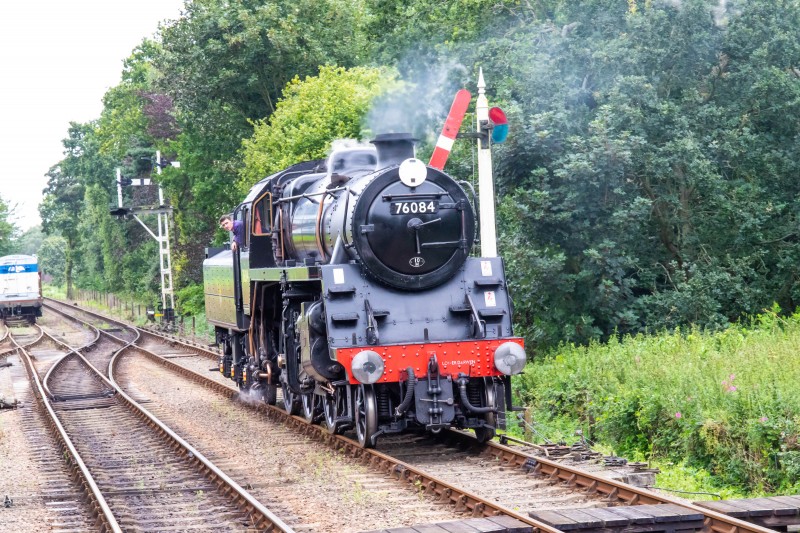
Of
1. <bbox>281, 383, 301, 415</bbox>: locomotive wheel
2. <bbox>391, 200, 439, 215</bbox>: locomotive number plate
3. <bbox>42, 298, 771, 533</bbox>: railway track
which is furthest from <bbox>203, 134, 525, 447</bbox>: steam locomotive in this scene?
<bbox>281, 383, 301, 415</bbox>: locomotive wheel

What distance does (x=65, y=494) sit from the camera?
10211 millimetres

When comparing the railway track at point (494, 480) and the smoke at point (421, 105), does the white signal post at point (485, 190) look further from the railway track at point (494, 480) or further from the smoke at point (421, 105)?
the railway track at point (494, 480)

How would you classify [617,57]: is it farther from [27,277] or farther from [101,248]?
[101,248]

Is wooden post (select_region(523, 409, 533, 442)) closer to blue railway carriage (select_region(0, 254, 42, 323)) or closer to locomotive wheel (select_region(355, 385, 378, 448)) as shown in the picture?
locomotive wheel (select_region(355, 385, 378, 448))

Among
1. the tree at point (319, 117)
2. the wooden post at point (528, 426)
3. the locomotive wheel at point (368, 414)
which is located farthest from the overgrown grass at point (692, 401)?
the tree at point (319, 117)

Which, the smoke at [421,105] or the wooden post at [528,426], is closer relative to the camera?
the wooden post at [528,426]

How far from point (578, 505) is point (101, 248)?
59010 mm

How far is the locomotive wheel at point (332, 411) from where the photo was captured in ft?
39.1

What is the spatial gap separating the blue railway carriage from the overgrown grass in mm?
35996

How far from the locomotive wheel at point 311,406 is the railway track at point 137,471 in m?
1.80

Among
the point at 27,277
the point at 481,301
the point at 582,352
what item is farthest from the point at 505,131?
the point at 27,277

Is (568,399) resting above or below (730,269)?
below

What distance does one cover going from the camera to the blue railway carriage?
45.8m

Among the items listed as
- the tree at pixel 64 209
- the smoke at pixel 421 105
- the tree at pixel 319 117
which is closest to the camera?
the smoke at pixel 421 105
